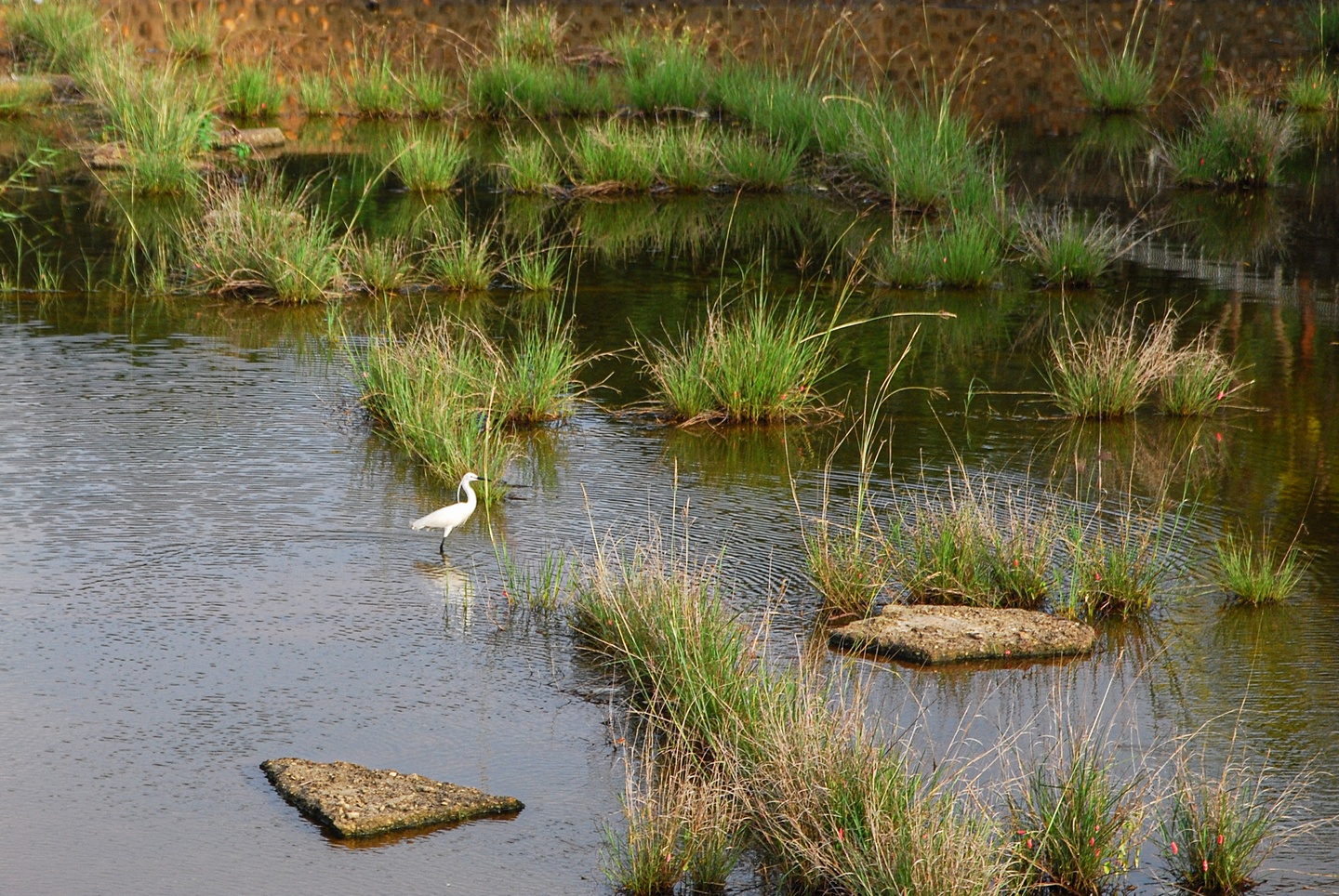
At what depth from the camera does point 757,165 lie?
48.8 feet

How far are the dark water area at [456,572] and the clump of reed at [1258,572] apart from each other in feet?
0.24

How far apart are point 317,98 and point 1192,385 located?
1279 cm

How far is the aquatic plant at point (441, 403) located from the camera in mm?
7281

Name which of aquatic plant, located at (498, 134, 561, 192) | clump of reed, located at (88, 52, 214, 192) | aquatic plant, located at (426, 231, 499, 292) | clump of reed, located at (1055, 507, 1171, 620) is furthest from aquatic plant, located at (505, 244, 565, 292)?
clump of reed, located at (1055, 507, 1171, 620)

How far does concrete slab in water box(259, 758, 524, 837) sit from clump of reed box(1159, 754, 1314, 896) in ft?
5.67

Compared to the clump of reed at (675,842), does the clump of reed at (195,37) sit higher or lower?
higher

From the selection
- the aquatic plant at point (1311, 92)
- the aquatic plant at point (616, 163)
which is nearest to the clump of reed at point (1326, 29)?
the aquatic plant at point (1311, 92)

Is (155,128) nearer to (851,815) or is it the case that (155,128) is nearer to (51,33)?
(51,33)

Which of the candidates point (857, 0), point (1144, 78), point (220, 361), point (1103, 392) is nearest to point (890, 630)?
point (1103, 392)

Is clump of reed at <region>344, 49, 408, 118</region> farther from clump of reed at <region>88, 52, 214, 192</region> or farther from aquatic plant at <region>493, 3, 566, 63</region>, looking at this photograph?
clump of reed at <region>88, 52, 214, 192</region>

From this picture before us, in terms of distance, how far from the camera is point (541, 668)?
18.0 feet

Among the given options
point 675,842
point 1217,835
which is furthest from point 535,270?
point 1217,835

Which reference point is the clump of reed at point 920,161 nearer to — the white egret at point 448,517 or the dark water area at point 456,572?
the dark water area at point 456,572

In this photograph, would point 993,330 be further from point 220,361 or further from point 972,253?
point 220,361
